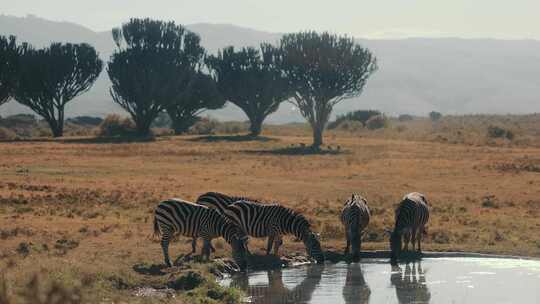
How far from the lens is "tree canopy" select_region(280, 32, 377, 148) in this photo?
74.4 meters

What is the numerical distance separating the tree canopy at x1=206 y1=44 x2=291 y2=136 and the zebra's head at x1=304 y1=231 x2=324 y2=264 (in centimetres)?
6422

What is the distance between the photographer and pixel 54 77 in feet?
286

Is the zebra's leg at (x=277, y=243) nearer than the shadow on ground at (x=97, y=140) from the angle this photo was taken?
Yes

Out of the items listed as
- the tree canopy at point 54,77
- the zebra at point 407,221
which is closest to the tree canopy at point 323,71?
the tree canopy at point 54,77

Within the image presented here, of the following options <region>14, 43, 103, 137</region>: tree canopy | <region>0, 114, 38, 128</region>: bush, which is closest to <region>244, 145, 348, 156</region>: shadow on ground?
<region>14, 43, 103, 137</region>: tree canopy

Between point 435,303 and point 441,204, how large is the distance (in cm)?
1581

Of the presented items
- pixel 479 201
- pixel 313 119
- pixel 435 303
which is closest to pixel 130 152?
pixel 313 119

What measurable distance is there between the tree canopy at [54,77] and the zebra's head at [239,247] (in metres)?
67.8

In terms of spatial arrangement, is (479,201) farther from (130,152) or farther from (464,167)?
(130,152)

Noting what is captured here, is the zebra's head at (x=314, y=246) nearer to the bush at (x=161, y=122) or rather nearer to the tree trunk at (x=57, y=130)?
the tree trunk at (x=57, y=130)

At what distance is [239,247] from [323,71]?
54058mm

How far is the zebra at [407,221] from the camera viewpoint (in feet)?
72.8

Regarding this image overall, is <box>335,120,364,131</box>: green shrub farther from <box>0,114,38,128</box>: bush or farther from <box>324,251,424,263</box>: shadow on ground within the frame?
<box>324,251,424,263</box>: shadow on ground

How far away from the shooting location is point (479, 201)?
3447 cm
